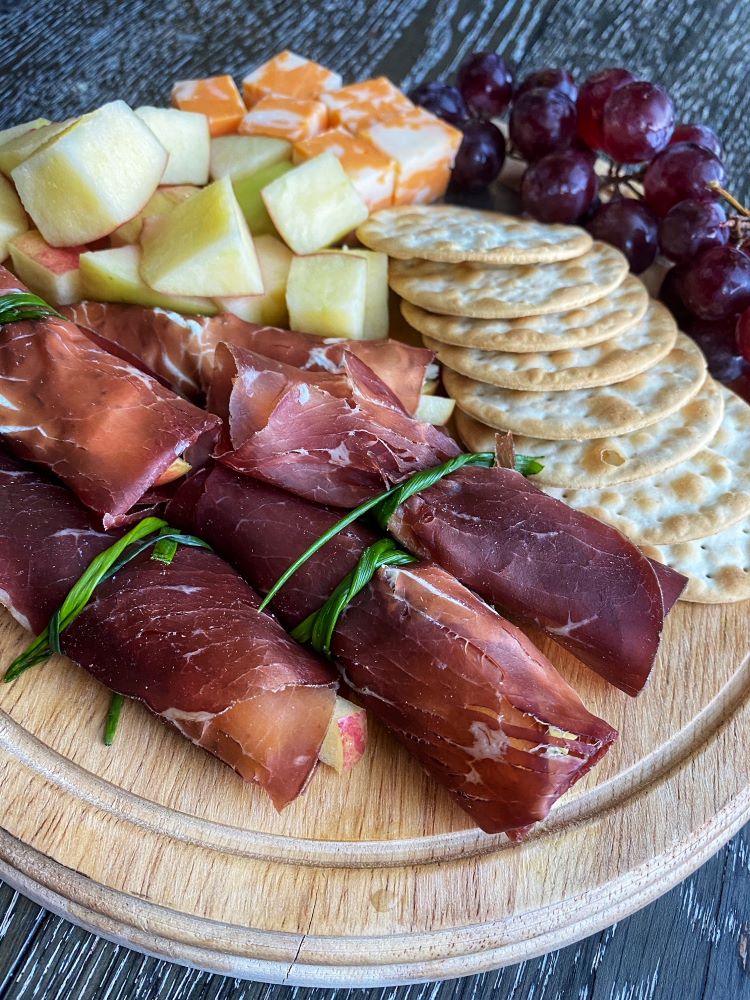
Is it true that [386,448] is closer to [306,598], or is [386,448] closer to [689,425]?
[306,598]

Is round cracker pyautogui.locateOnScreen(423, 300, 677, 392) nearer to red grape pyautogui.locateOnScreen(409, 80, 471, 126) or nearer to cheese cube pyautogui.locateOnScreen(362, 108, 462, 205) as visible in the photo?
cheese cube pyautogui.locateOnScreen(362, 108, 462, 205)

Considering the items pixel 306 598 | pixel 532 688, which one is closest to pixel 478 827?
pixel 532 688

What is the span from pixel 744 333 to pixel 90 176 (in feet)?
4.27

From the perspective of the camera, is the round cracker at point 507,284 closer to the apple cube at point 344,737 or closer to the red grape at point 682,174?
the red grape at point 682,174

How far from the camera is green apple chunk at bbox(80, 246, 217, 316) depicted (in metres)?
1.72

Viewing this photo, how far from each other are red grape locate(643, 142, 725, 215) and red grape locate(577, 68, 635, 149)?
0.20m

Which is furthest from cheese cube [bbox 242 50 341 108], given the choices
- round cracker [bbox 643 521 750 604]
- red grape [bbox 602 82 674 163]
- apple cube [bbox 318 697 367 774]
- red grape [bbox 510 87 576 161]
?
apple cube [bbox 318 697 367 774]

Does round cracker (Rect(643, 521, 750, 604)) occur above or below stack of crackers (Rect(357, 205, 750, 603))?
below

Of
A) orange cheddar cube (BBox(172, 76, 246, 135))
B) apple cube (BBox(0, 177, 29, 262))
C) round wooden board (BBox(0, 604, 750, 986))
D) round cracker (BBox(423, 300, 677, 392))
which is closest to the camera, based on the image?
round wooden board (BBox(0, 604, 750, 986))

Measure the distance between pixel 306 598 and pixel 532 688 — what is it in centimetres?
37

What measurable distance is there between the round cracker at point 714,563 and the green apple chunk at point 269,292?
874 millimetres

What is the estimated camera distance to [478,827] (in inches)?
51.3

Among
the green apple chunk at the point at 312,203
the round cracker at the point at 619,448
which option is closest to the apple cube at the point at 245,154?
the green apple chunk at the point at 312,203

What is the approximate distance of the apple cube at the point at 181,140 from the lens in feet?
6.13
